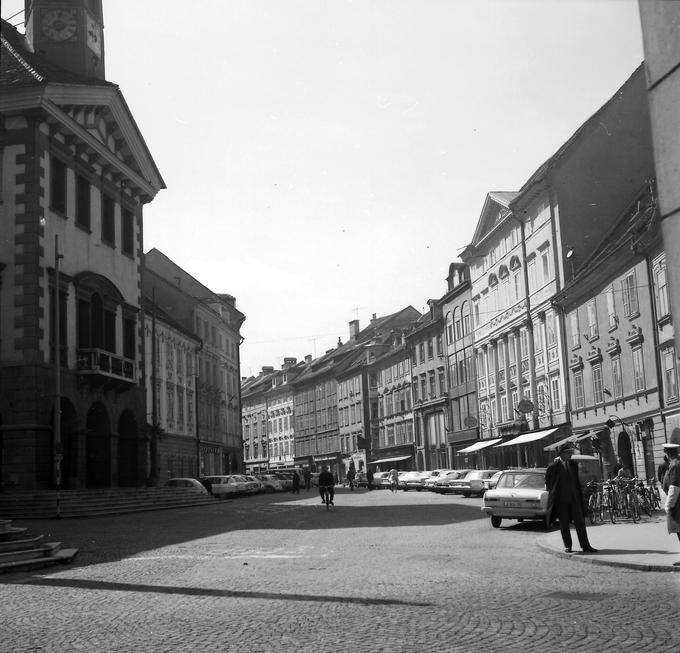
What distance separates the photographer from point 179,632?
9.24 metres

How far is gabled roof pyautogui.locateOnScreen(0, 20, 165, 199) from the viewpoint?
1467 inches

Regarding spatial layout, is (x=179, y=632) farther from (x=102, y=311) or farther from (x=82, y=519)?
Answer: (x=102, y=311)

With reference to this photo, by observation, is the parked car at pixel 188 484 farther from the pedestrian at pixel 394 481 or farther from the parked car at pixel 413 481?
the pedestrian at pixel 394 481

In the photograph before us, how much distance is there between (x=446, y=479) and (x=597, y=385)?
994 cm

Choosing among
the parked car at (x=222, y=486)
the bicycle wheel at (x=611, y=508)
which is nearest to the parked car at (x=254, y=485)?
the parked car at (x=222, y=486)

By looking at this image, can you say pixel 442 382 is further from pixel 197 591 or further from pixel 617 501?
pixel 197 591

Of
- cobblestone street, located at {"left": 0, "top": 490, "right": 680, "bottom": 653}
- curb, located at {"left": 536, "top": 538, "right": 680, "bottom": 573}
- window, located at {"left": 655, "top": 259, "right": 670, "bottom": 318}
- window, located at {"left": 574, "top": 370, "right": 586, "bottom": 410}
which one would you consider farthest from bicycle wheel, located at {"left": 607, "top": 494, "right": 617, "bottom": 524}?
window, located at {"left": 574, "top": 370, "right": 586, "bottom": 410}

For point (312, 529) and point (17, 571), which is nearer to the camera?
point (17, 571)

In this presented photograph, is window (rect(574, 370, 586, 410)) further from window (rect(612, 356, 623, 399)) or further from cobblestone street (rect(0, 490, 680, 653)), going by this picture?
cobblestone street (rect(0, 490, 680, 653))

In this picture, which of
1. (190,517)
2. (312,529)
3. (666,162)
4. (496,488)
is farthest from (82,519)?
(666,162)

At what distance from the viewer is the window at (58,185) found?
3866cm

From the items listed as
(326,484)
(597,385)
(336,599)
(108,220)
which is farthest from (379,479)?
(336,599)

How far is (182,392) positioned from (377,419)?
3689 centimetres

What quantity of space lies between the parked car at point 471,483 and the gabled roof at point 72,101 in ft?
66.3
